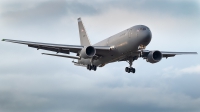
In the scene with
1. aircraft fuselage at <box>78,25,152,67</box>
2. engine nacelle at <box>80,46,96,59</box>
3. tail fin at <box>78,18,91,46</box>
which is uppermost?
tail fin at <box>78,18,91,46</box>

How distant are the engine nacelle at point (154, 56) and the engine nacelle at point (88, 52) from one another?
359 inches

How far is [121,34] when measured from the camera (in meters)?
76.8

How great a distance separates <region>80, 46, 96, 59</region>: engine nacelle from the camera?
7606 cm

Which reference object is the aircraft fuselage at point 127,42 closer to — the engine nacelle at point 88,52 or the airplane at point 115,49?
the airplane at point 115,49

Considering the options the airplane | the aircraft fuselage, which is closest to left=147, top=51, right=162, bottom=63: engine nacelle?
the airplane

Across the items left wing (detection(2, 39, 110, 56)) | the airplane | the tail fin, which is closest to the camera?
the airplane

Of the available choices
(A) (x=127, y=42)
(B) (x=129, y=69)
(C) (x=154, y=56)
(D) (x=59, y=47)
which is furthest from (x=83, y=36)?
(A) (x=127, y=42)

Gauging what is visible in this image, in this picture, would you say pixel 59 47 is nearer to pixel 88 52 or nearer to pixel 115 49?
pixel 88 52

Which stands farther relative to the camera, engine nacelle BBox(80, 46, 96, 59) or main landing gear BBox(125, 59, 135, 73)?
main landing gear BBox(125, 59, 135, 73)

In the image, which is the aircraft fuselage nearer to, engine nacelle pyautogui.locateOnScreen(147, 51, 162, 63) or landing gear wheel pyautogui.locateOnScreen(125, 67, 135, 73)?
engine nacelle pyautogui.locateOnScreen(147, 51, 162, 63)

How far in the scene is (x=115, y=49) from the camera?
76688 millimetres

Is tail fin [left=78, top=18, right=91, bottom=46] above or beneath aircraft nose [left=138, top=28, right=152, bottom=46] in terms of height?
above

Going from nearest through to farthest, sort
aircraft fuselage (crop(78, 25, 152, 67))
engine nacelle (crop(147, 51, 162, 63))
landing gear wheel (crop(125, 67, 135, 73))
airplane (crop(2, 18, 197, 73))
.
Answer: aircraft fuselage (crop(78, 25, 152, 67)) < airplane (crop(2, 18, 197, 73)) < engine nacelle (crop(147, 51, 162, 63)) < landing gear wheel (crop(125, 67, 135, 73))

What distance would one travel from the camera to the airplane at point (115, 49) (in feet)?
244
